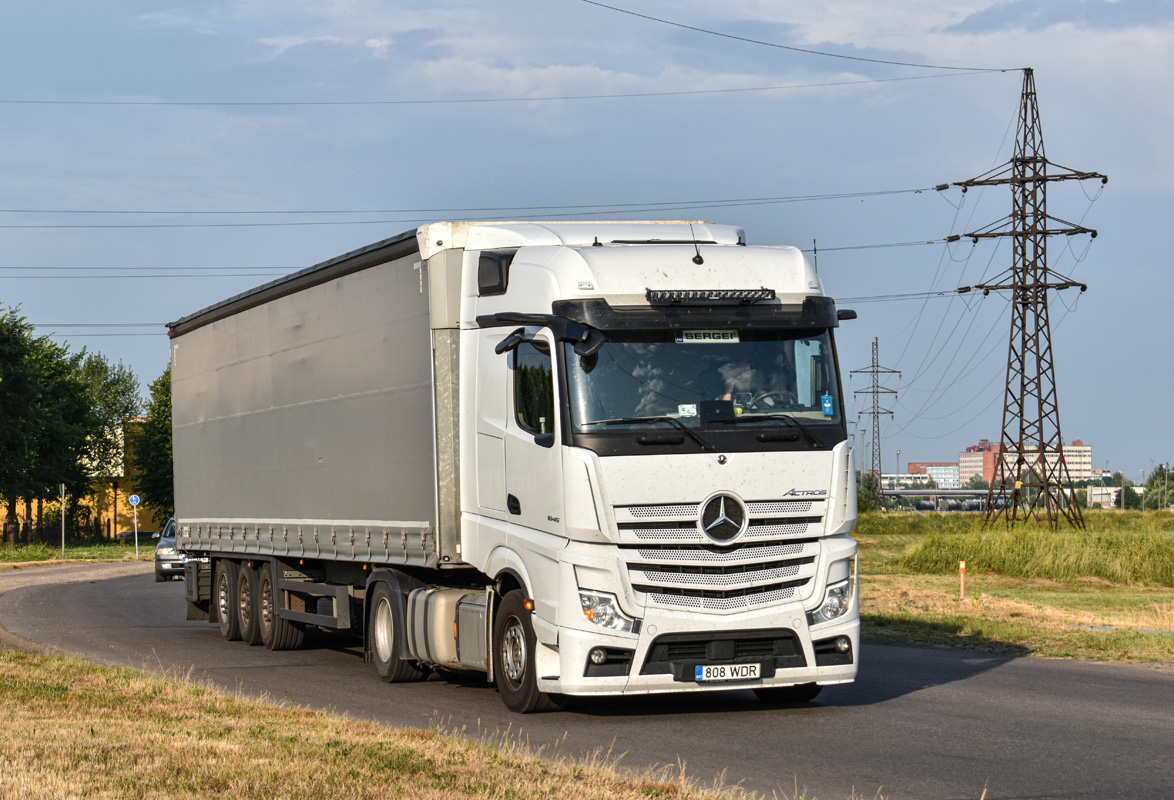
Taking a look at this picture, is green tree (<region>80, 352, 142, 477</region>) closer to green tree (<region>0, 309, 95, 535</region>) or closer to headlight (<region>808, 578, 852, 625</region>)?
green tree (<region>0, 309, 95, 535</region>)

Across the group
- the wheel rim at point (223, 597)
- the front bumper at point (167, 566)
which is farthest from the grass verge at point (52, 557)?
the wheel rim at point (223, 597)

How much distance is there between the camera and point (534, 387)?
11109 mm

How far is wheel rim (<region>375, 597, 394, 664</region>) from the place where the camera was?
1400 cm

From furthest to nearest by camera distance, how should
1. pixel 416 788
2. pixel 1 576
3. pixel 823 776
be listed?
pixel 1 576 < pixel 823 776 < pixel 416 788

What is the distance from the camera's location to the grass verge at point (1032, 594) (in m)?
17.4

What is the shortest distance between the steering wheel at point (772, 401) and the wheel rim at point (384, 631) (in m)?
4.71

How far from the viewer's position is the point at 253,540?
17750 millimetres

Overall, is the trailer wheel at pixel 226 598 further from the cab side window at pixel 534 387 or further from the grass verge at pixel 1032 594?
the cab side window at pixel 534 387

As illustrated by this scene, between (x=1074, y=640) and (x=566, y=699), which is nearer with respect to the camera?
(x=566, y=699)

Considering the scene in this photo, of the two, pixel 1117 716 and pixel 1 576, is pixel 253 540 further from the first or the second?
pixel 1 576

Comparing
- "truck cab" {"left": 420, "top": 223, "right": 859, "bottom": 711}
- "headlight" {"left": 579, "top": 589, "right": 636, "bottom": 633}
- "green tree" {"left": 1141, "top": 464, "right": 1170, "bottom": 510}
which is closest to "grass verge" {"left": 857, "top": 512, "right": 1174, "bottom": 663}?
"truck cab" {"left": 420, "top": 223, "right": 859, "bottom": 711}

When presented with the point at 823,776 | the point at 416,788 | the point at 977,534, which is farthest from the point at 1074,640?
the point at 977,534

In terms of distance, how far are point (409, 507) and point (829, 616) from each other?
13.6 ft

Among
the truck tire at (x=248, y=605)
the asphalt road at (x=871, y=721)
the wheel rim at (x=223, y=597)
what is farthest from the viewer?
the wheel rim at (x=223, y=597)
